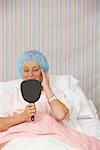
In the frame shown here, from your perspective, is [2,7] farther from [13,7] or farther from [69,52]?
[69,52]

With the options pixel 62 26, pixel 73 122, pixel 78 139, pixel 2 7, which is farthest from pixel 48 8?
pixel 78 139

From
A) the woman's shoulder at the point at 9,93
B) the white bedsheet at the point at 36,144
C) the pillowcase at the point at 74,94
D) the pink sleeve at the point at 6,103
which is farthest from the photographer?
the pillowcase at the point at 74,94

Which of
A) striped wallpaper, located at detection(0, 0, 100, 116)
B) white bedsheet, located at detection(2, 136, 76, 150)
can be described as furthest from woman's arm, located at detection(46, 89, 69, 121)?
striped wallpaper, located at detection(0, 0, 100, 116)

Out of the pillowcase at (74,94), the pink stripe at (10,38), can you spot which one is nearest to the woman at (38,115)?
the pillowcase at (74,94)

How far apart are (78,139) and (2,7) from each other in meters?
1.41

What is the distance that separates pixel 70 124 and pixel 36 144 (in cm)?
58

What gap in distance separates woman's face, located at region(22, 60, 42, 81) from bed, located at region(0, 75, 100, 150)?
9.3 inches

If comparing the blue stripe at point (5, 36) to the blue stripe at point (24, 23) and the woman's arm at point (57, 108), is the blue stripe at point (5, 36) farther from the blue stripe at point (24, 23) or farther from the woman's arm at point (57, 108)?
the woman's arm at point (57, 108)

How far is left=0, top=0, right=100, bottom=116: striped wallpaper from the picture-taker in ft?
9.61

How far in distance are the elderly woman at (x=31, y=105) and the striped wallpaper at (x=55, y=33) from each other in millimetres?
570

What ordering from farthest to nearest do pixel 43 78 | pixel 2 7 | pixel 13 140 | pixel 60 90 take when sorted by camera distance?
pixel 2 7 → pixel 60 90 → pixel 43 78 → pixel 13 140

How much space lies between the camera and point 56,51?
2.95 metres

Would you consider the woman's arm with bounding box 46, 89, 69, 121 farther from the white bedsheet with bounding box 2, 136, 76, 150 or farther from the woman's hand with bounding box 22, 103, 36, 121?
the white bedsheet with bounding box 2, 136, 76, 150

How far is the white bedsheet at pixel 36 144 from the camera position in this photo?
173cm
